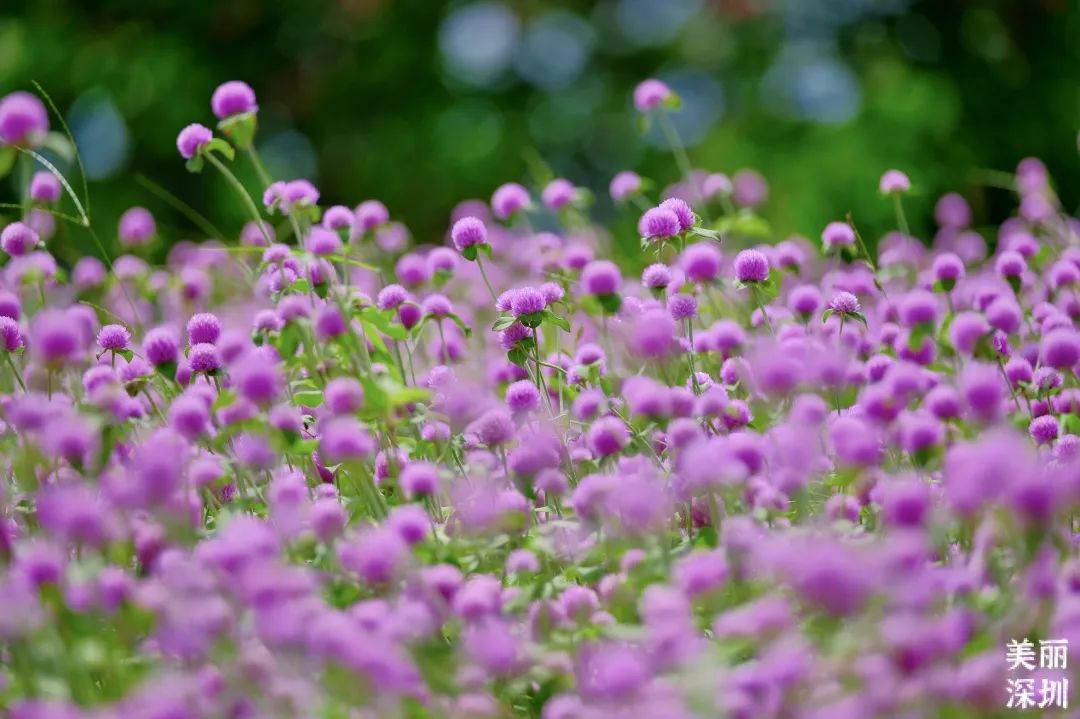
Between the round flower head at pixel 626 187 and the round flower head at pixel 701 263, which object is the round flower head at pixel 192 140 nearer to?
the round flower head at pixel 701 263

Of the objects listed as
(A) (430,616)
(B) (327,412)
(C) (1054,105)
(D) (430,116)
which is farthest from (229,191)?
(A) (430,616)

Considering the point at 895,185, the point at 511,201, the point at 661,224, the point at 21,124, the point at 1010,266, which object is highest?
the point at 895,185

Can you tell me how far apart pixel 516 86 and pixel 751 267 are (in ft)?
25.2

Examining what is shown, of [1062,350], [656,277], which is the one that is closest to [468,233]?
[656,277]

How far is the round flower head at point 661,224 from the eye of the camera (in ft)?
6.28

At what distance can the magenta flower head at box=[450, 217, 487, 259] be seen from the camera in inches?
80.0

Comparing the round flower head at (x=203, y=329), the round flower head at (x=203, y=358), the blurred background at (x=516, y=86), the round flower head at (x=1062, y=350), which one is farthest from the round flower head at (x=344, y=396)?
the blurred background at (x=516, y=86)

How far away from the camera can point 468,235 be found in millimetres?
2043

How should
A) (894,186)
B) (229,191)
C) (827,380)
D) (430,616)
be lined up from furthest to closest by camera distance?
(229,191) → (894,186) → (827,380) → (430,616)

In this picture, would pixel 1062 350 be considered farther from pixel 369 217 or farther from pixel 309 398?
pixel 369 217

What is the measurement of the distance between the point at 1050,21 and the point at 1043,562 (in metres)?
9.13

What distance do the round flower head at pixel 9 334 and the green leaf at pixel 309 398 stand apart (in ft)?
1.43

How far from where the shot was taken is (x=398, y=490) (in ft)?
5.78

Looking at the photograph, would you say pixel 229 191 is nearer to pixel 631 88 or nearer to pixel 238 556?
pixel 631 88
